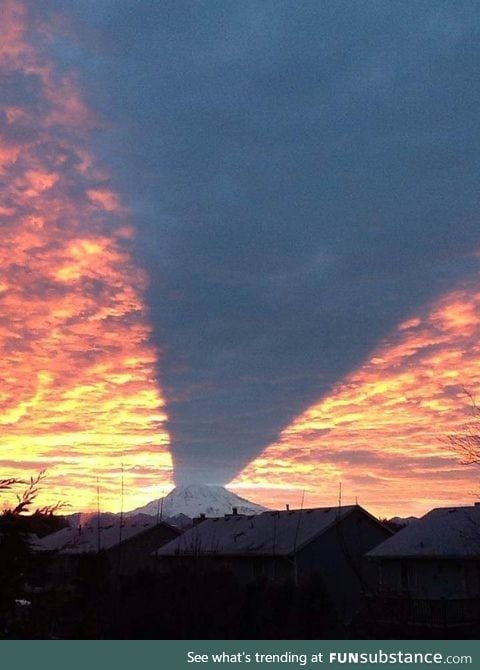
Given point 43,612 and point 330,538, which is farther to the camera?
point 330,538

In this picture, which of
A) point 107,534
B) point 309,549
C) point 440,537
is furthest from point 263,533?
point 107,534

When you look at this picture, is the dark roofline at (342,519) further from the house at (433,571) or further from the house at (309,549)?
the house at (433,571)

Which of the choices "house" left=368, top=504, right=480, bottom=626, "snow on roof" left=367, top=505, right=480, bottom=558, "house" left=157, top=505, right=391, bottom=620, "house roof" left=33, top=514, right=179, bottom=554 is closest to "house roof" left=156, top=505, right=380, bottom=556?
"house" left=157, top=505, right=391, bottom=620

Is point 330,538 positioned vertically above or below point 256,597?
above

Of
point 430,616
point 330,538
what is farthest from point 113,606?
point 330,538

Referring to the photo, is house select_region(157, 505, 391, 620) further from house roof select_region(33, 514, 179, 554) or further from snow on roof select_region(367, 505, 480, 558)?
house roof select_region(33, 514, 179, 554)

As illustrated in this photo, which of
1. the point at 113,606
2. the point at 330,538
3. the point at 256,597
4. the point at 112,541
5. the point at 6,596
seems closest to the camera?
the point at 6,596

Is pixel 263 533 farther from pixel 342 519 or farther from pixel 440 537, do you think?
pixel 440 537

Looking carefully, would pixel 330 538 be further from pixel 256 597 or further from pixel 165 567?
pixel 256 597
